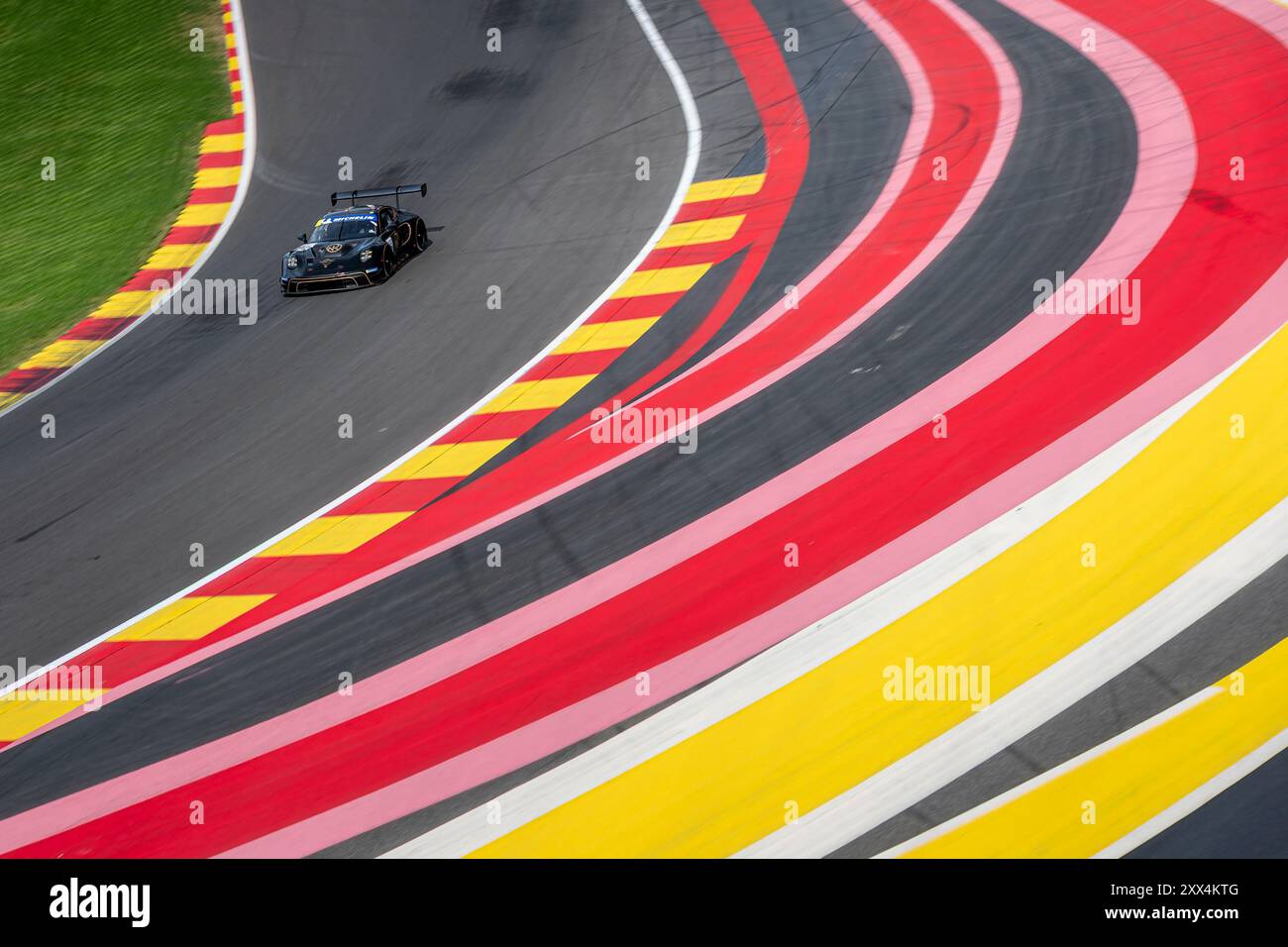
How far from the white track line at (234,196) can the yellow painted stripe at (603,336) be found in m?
7.40

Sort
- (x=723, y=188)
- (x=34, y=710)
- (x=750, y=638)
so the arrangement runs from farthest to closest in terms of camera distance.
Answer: (x=723, y=188), (x=34, y=710), (x=750, y=638)

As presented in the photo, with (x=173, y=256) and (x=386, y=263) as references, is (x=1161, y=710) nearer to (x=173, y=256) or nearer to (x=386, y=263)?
(x=386, y=263)

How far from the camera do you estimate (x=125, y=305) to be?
22.0 meters

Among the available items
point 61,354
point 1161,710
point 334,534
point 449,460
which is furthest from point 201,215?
point 1161,710

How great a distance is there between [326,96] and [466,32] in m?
4.03

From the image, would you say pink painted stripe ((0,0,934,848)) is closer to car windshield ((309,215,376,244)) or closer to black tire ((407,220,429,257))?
car windshield ((309,215,376,244))

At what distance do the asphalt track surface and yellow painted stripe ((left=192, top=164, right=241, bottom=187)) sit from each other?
2.34 feet

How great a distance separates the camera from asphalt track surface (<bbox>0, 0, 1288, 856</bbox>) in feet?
39.3

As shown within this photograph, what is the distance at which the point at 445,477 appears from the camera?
51.1 ft

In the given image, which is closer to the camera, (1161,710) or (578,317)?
(1161,710)

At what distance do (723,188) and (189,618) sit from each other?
1198 centimetres

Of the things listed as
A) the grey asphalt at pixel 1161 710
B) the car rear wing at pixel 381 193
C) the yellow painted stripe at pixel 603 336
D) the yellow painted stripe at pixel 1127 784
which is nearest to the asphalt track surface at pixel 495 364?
the grey asphalt at pixel 1161 710
